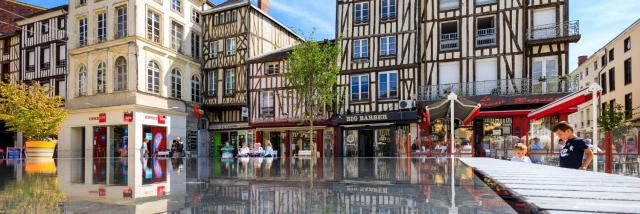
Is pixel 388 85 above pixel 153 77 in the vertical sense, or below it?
below

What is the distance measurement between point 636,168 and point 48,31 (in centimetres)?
2964

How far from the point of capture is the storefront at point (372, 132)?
20.3 metres

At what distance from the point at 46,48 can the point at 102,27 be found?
5.75 metres

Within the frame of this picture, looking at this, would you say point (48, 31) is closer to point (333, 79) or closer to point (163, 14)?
point (163, 14)

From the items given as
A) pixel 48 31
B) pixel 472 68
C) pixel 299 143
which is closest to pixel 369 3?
pixel 472 68

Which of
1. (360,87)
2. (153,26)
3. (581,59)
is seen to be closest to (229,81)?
(153,26)

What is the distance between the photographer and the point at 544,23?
18.8 meters

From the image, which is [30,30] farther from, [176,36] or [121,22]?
[176,36]

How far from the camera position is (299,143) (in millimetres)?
24078

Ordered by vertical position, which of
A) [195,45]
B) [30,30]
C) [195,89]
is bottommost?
[195,89]

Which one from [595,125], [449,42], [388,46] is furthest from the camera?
[388,46]

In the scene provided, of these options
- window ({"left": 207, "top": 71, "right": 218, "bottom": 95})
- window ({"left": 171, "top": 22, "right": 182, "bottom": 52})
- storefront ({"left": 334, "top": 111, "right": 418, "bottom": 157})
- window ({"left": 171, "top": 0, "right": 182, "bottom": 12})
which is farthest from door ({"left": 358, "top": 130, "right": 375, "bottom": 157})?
window ({"left": 171, "top": 0, "right": 182, "bottom": 12})

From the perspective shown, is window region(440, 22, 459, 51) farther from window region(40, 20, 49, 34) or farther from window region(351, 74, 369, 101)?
window region(40, 20, 49, 34)

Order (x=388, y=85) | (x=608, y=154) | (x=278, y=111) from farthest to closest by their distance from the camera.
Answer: (x=278, y=111) < (x=388, y=85) < (x=608, y=154)
